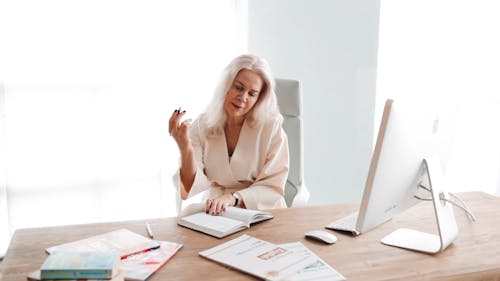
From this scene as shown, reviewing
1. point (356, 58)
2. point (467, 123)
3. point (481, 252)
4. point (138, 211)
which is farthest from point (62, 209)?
point (467, 123)

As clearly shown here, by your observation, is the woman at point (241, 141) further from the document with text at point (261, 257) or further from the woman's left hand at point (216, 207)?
the document with text at point (261, 257)

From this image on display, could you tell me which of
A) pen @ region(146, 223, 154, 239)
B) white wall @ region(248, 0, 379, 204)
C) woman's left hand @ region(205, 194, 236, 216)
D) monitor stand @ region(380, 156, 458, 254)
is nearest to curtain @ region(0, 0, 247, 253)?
white wall @ region(248, 0, 379, 204)

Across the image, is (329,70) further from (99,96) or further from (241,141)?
(99,96)

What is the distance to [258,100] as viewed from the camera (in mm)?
2316

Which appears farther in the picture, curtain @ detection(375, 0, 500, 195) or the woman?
curtain @ detection(375, 0, 500, 195)

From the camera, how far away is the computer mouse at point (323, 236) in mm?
1594

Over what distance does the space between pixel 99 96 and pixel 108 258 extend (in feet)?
6.23

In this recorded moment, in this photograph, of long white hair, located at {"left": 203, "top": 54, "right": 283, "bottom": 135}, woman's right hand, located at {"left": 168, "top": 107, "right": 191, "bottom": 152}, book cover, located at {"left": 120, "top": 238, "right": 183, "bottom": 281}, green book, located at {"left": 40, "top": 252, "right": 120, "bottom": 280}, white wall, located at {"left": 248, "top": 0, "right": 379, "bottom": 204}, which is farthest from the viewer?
white wall, located at {"left": 248, "top": 0, "right": 379, "bottom": 204}

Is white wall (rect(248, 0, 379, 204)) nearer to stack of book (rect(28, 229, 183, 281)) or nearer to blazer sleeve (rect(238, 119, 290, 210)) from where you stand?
blazer sleeve (rect(238, 119, 290, 210))

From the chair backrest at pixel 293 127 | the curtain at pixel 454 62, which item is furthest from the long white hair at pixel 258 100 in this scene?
the curtain at pixel 454 62

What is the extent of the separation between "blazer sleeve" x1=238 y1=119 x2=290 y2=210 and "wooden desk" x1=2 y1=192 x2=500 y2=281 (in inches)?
10.5

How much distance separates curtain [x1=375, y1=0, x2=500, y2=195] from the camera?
345cm

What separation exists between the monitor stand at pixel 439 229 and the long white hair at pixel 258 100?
0.86m

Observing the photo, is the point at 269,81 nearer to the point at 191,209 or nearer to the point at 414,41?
the point at 191,209
